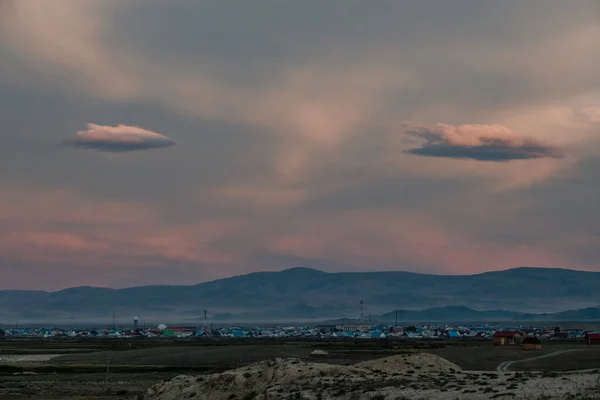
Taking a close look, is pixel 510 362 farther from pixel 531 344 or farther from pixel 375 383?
pixel 375 383

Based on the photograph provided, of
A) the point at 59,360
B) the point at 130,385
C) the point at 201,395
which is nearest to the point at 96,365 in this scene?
the point at 59,360

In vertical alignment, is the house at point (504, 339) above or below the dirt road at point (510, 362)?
above

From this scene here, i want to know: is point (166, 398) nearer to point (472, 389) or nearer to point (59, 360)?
point (472, 389)

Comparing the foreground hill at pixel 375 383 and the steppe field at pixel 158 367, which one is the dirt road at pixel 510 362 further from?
the foreground hill at pixel 375 383

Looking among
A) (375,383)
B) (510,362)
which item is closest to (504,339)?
(510,362)

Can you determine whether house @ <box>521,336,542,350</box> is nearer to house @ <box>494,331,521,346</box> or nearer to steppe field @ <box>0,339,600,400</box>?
steppe field @ <box>0,339,600,400</box>

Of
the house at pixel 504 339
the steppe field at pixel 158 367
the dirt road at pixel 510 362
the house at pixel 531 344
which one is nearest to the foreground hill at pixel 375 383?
the steppe field at pixel 158 367

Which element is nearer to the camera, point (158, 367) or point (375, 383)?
point (375, 383)

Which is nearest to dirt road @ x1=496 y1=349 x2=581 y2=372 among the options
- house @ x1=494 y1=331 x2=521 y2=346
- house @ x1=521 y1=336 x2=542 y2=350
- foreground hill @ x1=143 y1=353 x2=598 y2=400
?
house @ x1=521 y1=336 x2=542 y2=350

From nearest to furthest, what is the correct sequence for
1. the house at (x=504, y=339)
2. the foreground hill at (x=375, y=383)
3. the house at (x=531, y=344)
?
the foreground hill at (x=375, y=383), the house at (x=531, y=344), the house at (x=504, y=339)

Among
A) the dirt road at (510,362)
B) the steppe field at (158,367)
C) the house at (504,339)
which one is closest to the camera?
the steppe field at (158,367)

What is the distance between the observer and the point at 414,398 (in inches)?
1761

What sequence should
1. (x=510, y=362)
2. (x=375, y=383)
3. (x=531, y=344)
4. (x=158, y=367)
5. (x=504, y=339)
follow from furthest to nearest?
(x=504, y=339), (x=531, y=344), (x=158, y=367), (x=510, y=362), (x=375, y=383)

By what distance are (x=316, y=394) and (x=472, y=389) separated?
9481mm
